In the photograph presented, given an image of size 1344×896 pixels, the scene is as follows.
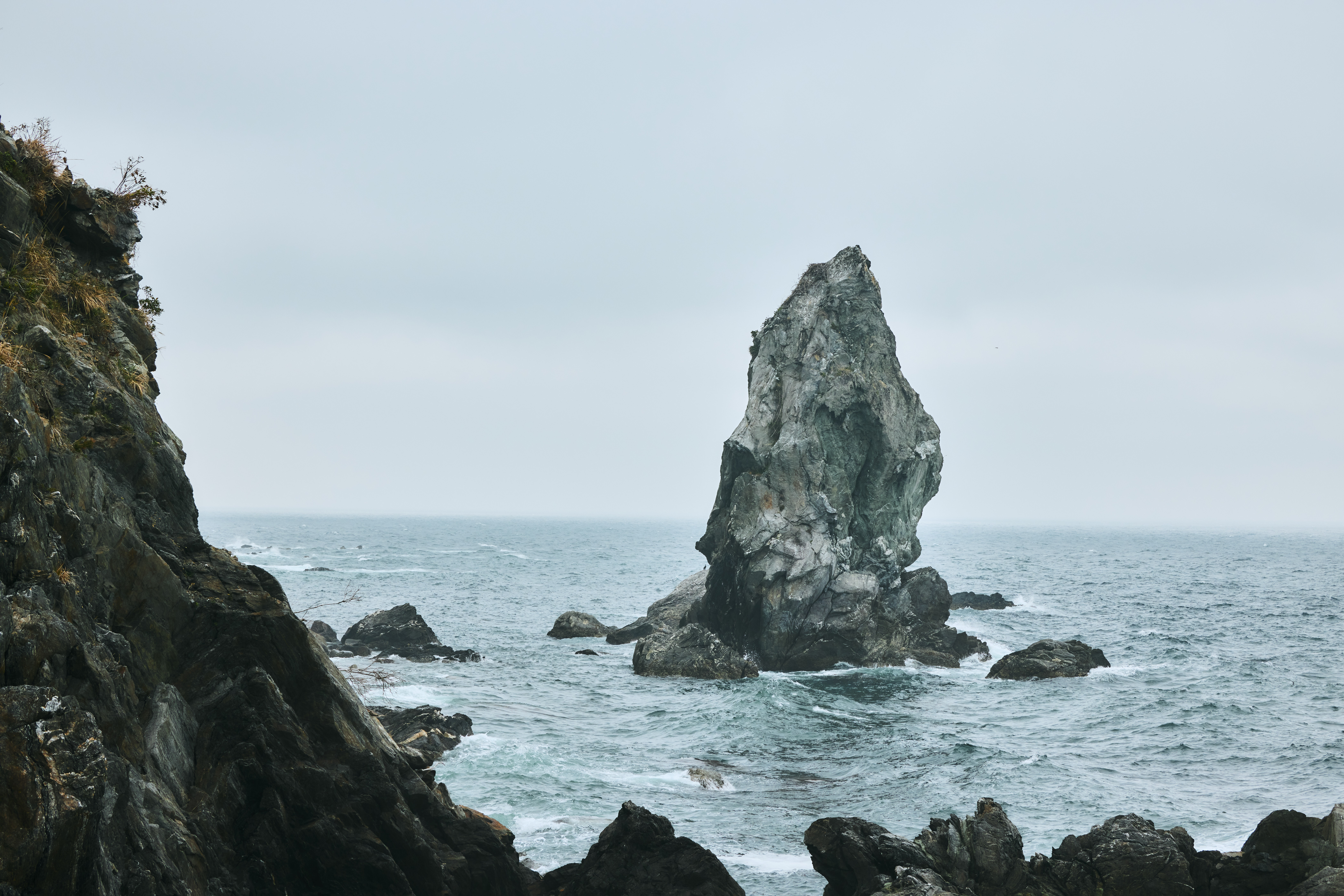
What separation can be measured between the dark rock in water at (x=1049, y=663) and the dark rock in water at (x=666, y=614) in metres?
16.2

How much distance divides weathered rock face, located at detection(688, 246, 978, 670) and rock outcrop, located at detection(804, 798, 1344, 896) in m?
26.5

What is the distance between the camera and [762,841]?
2128 centimetres

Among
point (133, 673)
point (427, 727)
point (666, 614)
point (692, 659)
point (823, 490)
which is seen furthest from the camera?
point (666, 614)

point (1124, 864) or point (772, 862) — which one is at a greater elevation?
point (1124, 864)

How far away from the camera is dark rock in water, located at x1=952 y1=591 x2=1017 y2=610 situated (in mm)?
71188

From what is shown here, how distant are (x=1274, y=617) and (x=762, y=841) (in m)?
61.5

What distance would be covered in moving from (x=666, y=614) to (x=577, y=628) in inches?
225

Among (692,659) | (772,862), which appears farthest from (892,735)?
(772,862)

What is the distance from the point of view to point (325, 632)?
161ft

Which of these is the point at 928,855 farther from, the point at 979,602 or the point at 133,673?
the point at 979,602

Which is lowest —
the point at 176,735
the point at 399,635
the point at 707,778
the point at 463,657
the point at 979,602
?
the point at 463,657

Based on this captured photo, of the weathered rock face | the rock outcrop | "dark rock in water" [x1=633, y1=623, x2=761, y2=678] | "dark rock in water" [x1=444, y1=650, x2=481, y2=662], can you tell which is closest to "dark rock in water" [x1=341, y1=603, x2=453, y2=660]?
"dark rock in water" [x1=444, y1=650, x2=481, y2=662]

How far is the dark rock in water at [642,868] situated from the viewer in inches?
615

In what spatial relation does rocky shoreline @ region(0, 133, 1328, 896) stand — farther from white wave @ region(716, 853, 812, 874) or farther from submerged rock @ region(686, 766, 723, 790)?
submerged rock @ region(686, 766, 723, 790)
